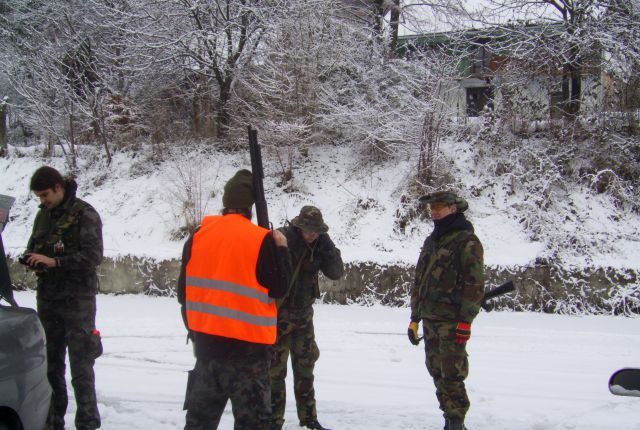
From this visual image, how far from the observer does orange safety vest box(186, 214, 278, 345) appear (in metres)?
2.80

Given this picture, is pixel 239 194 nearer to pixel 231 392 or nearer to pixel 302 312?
pixel 231 392

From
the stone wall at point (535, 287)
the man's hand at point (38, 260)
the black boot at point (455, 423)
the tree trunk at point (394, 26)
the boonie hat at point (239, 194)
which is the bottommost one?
the black boot at point (455, 423)

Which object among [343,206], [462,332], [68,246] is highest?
[343,206]

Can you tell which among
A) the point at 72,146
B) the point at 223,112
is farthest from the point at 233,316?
the point at 72,146

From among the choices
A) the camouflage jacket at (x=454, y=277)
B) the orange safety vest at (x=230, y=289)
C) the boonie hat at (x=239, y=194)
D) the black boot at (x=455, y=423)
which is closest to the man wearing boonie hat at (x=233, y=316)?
the orange safety vest at (x=230, y=289)

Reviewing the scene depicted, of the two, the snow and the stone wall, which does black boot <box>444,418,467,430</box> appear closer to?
the stone wall

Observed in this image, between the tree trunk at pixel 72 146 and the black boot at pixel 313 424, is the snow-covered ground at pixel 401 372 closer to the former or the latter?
the black boot at pixel 313 424

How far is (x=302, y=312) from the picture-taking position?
4180 mm

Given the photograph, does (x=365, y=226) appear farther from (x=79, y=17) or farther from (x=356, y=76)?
(x=79, y=17)

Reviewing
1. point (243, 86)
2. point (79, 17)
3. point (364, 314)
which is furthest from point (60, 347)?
point (79, 17)

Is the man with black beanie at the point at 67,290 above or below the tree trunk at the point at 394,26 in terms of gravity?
below

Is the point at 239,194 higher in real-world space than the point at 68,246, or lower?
higher

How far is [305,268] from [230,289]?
1.41 m

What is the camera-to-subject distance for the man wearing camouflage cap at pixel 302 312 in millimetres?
4109
